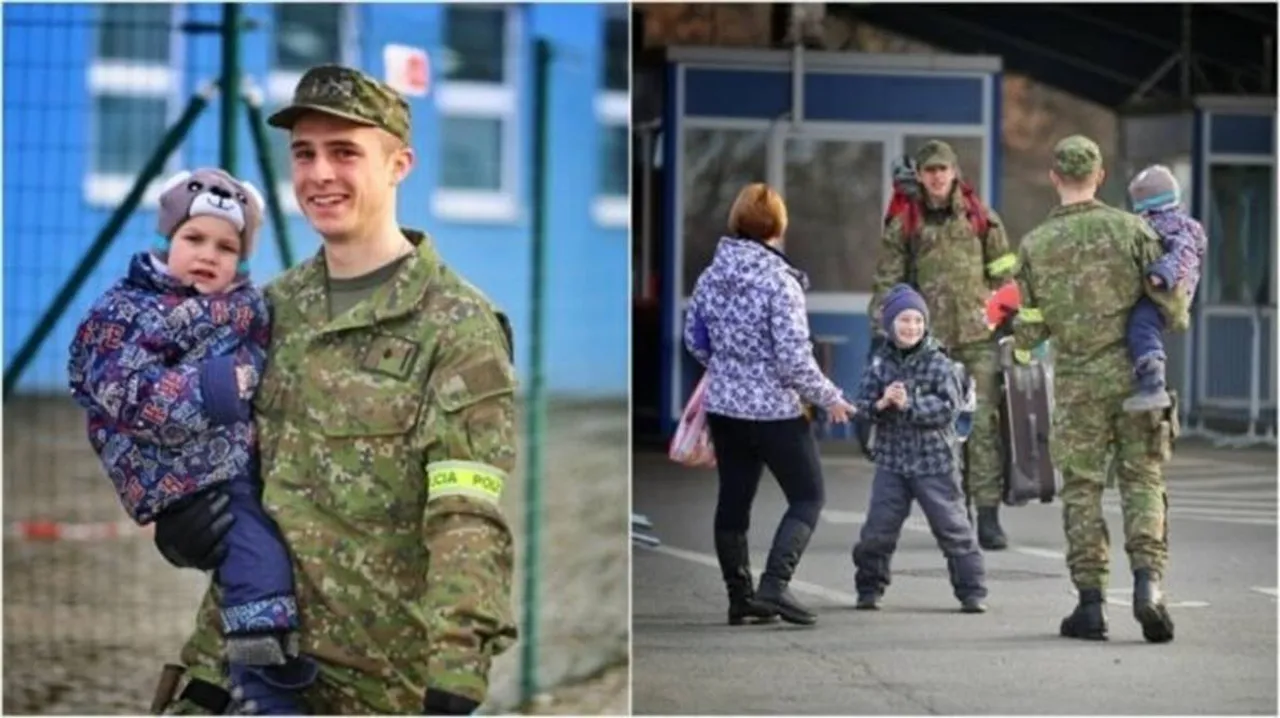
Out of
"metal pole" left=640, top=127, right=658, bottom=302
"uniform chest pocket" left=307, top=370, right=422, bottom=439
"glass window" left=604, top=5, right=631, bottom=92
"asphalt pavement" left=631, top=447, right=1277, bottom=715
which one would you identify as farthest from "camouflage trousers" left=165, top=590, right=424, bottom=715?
"metal pole" left=640, top=127, right=658, bottom=302

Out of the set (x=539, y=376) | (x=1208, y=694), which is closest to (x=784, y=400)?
(x=1208, y=694)

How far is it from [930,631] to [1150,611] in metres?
0.55

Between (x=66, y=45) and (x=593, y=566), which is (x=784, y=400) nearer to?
(x=593, y=566)

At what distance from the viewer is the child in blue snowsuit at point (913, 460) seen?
7371mm

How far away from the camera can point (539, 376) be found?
18.6 feet

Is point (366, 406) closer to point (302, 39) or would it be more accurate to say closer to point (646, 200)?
point (302, 39)

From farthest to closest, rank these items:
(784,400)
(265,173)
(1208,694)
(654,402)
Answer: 1. (654,402)
2. (784,400)
3. (1208,694)
4. (265,173)

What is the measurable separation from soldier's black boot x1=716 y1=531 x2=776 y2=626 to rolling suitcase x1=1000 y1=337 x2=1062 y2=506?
0.75 metres

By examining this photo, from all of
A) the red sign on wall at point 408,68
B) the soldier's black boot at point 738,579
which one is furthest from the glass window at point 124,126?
the soldier's black boot at point 738,579

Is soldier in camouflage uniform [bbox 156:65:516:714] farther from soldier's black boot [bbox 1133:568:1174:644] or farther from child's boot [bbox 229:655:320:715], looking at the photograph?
soldier's black boot [bbox 1133:568:1174:644]

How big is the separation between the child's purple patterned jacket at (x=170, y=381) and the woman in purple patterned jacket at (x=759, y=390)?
8.59ft

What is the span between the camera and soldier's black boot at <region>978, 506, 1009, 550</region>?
26.1ft

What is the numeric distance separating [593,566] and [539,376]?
39cm

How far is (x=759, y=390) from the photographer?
7.38 metres
